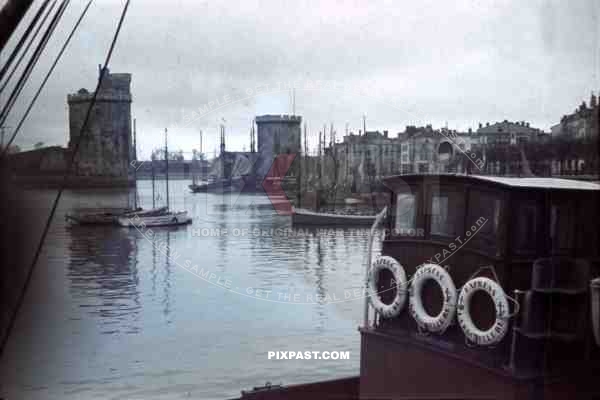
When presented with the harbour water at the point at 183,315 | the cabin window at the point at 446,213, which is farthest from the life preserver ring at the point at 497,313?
the harbour water at the point at 183,315

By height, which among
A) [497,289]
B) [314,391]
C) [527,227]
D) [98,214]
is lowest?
[314,391]

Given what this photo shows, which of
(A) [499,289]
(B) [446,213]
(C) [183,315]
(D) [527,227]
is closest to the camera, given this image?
(A) [499,289]

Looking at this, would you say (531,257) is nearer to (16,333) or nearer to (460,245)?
(460,245)

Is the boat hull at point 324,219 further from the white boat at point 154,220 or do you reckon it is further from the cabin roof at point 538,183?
the cabin roof at point 538,183

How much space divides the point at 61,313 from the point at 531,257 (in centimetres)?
1182

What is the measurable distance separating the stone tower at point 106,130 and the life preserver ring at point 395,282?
227cm

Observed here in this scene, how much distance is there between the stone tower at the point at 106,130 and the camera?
7.83 metres

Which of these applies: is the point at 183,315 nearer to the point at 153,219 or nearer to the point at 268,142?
the point at 268,142

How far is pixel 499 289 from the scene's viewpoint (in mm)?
3648

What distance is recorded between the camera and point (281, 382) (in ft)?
31.9

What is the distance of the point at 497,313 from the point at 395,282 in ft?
3.45

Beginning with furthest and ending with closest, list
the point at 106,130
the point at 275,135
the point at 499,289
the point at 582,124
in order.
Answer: the point at 275,135 → the point at 106,130 → the point at 582,124 → the point at 499,289

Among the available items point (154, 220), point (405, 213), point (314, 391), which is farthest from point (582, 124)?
point (154, 220)

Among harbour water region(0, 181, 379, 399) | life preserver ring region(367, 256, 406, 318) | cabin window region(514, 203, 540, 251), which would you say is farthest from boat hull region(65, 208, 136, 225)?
cabin window region(514, 203, 540, 251)
